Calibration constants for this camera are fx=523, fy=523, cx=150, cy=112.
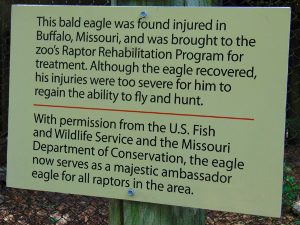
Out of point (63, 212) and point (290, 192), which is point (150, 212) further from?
point (290, 192)

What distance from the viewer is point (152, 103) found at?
133 centimetres

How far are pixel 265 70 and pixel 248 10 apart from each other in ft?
0.49

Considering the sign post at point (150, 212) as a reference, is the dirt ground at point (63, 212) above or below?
below

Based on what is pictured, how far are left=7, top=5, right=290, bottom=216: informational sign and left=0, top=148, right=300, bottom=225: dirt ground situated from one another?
68.0 inches

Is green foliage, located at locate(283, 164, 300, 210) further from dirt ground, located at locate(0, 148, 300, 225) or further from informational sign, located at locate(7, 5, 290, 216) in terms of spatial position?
informational sign, located at locate(7, 5, 290, 216)

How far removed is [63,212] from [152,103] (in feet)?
7.11

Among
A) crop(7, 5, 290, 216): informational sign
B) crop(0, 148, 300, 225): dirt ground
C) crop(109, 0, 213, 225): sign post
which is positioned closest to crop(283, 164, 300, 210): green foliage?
crop(0, 148, 300, 225): dirt ground

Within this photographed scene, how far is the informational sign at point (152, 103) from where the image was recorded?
126cm

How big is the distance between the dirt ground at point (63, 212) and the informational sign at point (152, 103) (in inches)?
68.0

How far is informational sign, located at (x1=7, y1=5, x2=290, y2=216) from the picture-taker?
1.26 metres

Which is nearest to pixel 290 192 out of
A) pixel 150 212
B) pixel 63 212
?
pixel 63 212

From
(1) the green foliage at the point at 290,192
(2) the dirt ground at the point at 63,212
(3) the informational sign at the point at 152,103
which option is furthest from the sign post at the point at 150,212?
(1) the green foliage at the point at 290,192

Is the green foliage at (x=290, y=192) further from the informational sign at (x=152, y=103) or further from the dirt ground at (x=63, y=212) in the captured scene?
the informational sign at (x=152, y=103)

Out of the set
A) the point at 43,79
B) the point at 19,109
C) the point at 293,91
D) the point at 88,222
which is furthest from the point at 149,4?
the point at 293,91
